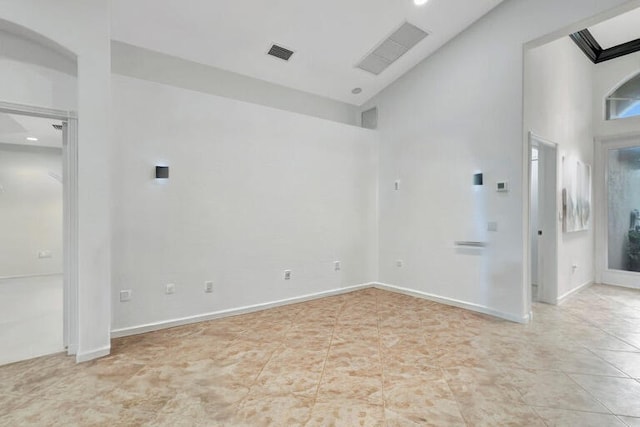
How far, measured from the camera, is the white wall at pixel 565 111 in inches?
153

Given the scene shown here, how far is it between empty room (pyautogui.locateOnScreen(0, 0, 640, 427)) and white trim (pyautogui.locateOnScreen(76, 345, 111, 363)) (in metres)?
0.03

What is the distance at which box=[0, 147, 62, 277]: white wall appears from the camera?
5.77m

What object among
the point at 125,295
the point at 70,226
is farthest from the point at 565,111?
the point at 70,226

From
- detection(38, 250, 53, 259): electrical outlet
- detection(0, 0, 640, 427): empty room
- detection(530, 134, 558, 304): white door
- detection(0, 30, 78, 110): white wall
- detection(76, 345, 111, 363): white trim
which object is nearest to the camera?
detection(0, 0, 640, 427): empty room

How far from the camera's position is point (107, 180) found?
272 centimetres

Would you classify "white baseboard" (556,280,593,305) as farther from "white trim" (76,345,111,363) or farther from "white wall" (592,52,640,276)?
"white trim" (76,345,111,363)

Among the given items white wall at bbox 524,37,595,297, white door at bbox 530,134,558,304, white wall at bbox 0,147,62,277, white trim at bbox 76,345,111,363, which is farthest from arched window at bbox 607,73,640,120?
white wall at bbox 0,147,62,277

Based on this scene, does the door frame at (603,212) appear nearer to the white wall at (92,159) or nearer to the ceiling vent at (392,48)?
the ceiling vent at (392,48)

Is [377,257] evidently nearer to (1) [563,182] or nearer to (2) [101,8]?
(1) [563,182]

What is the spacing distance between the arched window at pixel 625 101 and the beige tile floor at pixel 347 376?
374 centimetres

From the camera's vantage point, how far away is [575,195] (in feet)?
15.6

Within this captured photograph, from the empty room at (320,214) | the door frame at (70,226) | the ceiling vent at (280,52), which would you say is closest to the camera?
the empty room at (320,214)

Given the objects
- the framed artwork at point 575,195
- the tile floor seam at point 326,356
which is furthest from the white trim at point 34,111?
the framed artwork at point 575,195

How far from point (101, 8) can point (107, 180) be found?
→ 1.56 meters
